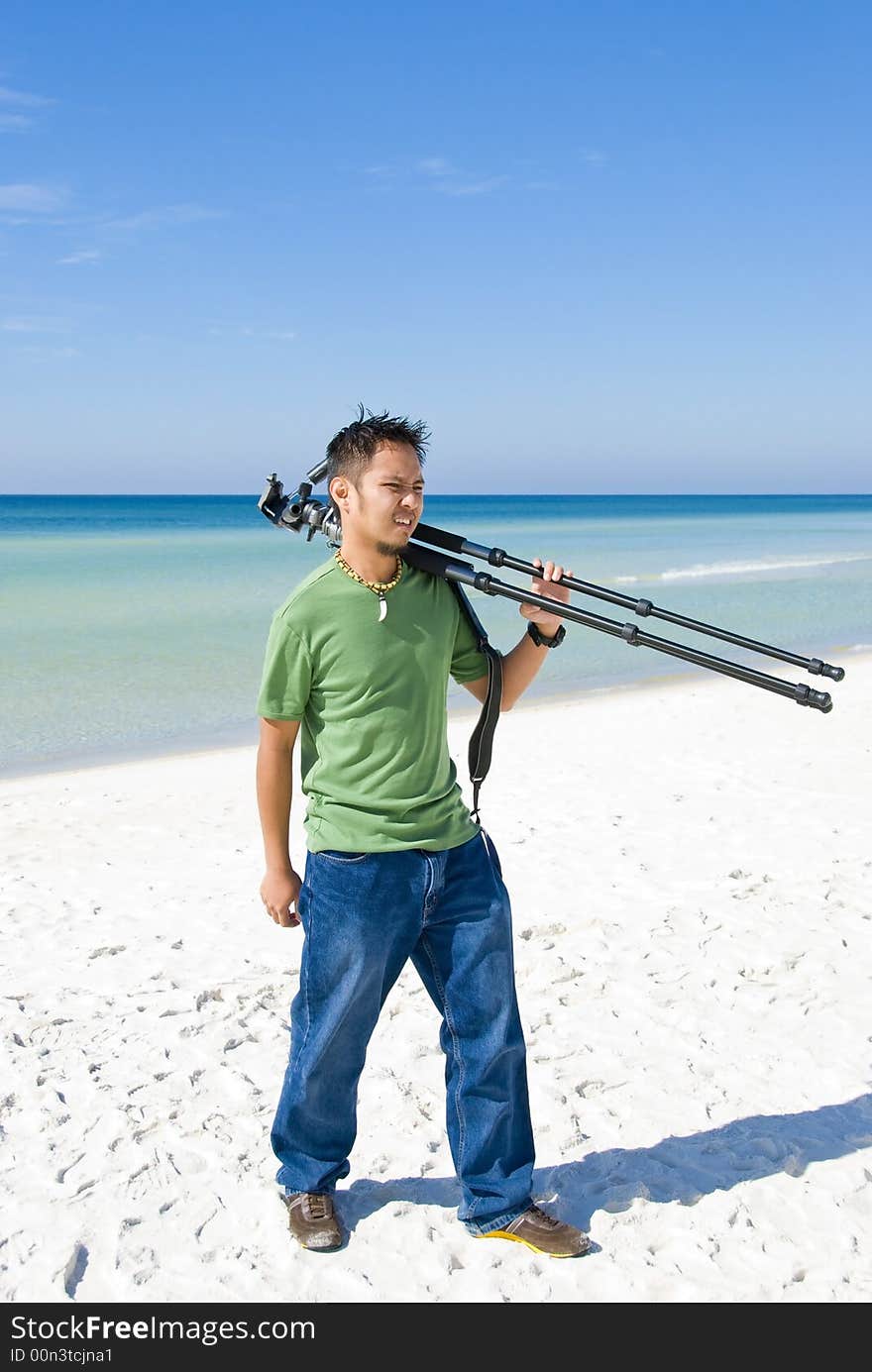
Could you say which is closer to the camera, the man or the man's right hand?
the man

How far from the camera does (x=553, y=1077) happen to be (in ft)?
13.8

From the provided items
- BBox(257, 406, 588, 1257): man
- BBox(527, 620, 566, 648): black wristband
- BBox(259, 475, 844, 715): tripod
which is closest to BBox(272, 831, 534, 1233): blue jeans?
BBox(257, 406, 588, 1257): man

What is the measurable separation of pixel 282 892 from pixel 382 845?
35 cm

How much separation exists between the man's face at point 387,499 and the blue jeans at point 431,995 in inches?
31.4

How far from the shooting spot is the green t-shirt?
9.57ft

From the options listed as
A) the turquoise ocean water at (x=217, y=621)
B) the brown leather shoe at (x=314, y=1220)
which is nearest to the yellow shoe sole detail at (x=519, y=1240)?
the brown leather shoe at (x=314, y=1220)

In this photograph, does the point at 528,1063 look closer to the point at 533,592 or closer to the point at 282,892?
the point at 282,892

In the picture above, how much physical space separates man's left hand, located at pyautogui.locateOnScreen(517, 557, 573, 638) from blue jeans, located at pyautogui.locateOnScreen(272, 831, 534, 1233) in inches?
23.2

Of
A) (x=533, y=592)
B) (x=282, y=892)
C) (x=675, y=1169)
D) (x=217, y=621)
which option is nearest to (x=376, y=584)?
(x=533, y=592)

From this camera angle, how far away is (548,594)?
306cm

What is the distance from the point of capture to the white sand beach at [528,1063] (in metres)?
3.12

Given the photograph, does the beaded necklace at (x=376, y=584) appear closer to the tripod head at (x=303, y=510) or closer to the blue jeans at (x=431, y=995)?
the tripod head at (x=303, y=510)

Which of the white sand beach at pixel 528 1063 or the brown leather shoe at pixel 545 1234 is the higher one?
the brown leather shoe at pixel 545 1234

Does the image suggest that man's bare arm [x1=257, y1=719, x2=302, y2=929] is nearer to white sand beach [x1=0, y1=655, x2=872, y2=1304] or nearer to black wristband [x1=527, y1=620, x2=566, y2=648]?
black wristband [x1=527, y1=620, x2=566, y2=648]
